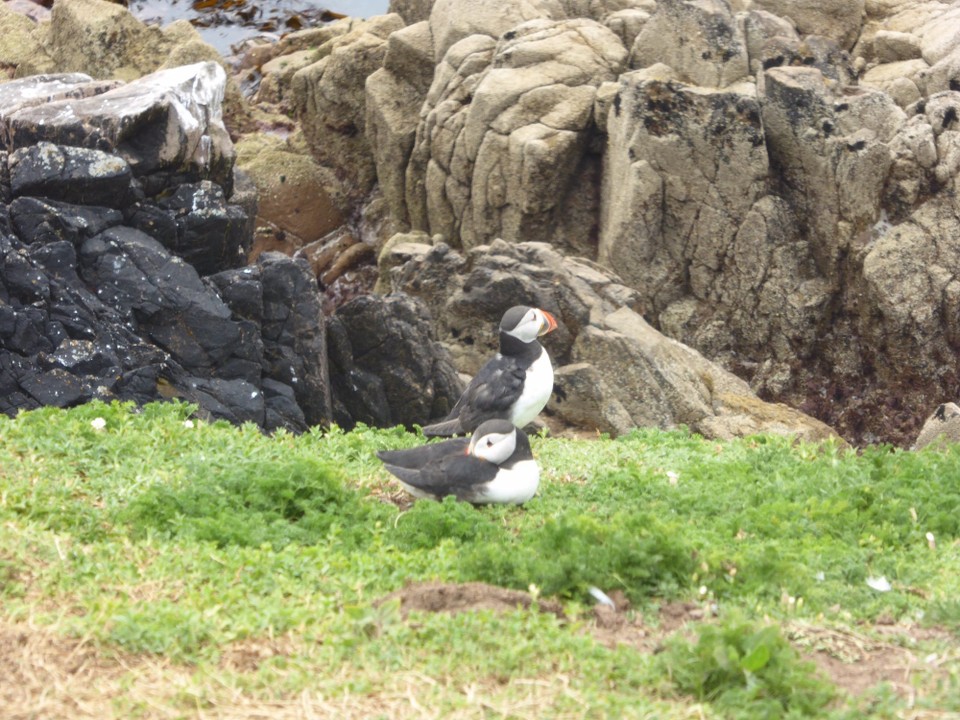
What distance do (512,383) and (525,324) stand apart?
705mm

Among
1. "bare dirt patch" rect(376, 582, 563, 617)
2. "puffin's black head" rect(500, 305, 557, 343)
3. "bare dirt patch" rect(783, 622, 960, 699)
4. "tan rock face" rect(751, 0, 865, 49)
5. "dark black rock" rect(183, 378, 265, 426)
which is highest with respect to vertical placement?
"bare dirt patch" rect(783, 622, 960, 699)

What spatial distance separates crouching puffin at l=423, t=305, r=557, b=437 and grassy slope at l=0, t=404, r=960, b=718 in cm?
97

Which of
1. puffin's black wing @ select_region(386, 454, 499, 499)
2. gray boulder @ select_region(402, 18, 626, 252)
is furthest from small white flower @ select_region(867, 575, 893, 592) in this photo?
gray boulder @ select_region(402, 18, 626, 252)

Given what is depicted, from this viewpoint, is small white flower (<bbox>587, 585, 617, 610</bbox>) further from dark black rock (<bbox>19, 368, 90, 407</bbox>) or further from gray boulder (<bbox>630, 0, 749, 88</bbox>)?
gray boulder (<bbox>630, 0, 749, 88</bbox>)

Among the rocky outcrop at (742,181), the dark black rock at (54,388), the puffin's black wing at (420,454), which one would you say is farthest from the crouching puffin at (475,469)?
the rocky outcrop at (742,181)

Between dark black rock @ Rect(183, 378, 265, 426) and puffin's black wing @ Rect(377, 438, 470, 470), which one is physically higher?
puffin's black wing @ Rect(377, 438, 470, 470)

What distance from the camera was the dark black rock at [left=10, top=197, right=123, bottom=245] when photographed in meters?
15.3

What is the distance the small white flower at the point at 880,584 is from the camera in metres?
7.91

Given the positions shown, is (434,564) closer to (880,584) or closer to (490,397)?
(880,584)

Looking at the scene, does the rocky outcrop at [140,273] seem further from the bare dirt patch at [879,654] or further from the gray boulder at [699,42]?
the gray boulder at [699,42]

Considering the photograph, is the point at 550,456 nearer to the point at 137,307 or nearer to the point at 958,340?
the point at 137,307

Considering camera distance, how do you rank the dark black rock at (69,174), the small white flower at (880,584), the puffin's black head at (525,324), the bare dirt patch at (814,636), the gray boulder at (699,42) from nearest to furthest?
the bare dirt patch at (814,636)
the small white flower at (880,584)
the puffin's black head at (525,324)
the dark black rock at (69,174)
the gray boulder at (699,42)

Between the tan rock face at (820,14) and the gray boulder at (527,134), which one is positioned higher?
the tan rock face at (820,14)

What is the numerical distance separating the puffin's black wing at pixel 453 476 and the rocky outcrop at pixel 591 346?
29.4 ft
